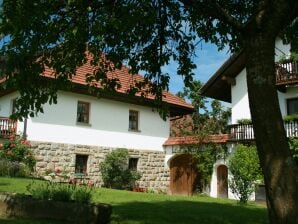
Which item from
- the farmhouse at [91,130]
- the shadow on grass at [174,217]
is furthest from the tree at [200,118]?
the shadow on grass at [174,217]

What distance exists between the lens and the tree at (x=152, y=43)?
484 centimetres

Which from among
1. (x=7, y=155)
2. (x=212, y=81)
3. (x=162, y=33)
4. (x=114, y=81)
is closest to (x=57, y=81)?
(x=114, y=81)

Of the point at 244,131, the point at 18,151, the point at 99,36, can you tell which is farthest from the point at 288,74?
the point at 99,36

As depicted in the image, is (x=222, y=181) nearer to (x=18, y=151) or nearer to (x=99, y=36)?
(x=18, y=151)

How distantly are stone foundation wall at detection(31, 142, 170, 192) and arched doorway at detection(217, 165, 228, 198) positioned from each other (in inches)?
148

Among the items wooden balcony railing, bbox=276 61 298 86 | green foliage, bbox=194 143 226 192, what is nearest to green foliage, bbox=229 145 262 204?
green foliage, bbox=194 143 226 192

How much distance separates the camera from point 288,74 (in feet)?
68.4

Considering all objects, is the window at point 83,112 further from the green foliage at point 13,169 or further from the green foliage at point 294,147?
the green foliage at point 294,147

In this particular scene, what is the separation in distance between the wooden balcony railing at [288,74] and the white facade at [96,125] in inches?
298

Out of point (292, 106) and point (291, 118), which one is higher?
point (292, 106)

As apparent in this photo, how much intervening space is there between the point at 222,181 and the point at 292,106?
5.29 m

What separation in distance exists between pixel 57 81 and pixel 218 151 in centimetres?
1573

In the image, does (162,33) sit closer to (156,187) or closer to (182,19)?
(182,19)

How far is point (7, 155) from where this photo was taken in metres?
18.0
